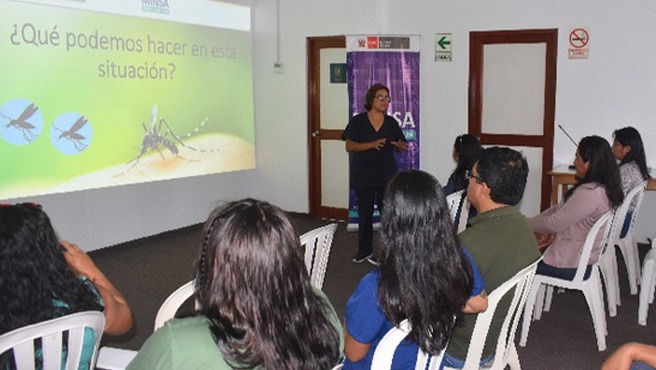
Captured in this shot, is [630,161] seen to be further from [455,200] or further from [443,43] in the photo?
[443,43]

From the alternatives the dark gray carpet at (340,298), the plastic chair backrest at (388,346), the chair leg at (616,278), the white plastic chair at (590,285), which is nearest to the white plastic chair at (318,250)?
the dark gray carpet at (340,298)

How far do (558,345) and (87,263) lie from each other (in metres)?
2.69

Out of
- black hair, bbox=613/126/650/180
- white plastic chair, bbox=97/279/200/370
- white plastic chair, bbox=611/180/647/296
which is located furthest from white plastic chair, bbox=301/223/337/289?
black hair, bbox=613/126/650/180

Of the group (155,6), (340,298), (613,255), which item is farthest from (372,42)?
(613,255)

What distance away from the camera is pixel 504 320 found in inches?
91.8

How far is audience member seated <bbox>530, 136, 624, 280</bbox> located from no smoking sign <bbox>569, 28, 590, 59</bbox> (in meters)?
2.76

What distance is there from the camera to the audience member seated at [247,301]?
1248 mm

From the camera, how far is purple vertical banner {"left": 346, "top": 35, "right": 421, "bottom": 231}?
263 inches

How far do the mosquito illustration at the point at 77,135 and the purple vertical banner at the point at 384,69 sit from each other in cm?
258

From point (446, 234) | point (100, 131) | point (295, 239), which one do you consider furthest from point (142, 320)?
point (295, 239)

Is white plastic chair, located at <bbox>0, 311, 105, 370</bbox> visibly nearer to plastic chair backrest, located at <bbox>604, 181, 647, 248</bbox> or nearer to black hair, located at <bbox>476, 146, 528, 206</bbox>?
black hair, located at <bbox>476, 146, 528, 206</bbox>

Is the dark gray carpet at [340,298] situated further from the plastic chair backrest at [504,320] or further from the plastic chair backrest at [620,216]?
the plastic chair backrest at [504,320]

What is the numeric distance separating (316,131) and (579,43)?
2.84 m

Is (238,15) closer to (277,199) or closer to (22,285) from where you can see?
(277,199)
